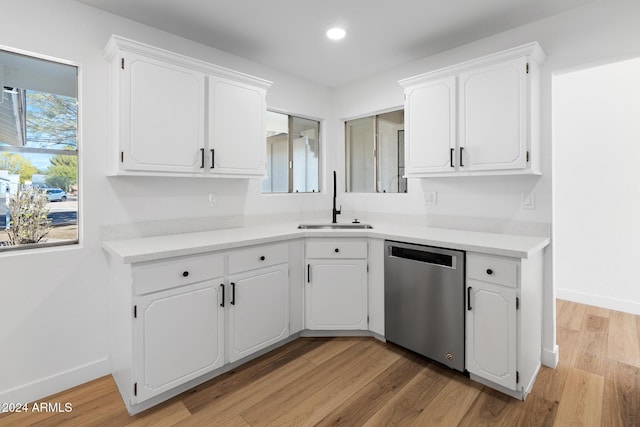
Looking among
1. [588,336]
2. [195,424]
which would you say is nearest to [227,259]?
[195,424]

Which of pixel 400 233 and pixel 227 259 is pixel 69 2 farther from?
pixel 400 233

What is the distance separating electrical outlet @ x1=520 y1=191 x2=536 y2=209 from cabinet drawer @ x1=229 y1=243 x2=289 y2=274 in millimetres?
1824

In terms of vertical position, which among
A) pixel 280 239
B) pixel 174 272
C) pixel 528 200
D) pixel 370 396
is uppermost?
pixel 528 200

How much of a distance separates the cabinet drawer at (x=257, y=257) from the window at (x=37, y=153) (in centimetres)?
108

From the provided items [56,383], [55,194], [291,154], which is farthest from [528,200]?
[56,383]

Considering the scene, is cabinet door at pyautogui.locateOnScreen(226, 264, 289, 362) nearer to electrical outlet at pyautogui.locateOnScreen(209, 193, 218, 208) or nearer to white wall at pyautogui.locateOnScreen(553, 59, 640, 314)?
electrical outlet at pyautogui.locateOnScreen(209, 193, 218, 208)

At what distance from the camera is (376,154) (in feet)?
12.0

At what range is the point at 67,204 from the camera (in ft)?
7.22

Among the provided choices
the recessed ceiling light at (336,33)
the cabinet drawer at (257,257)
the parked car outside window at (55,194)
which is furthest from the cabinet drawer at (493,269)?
the parked car outside window at (55,194)

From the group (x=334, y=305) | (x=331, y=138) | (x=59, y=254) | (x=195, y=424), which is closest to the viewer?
(x=195, y=424)

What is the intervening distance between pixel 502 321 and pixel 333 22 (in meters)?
2.36

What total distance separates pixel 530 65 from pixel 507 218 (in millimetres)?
1090

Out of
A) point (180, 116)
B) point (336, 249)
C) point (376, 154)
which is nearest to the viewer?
point (180, 116)

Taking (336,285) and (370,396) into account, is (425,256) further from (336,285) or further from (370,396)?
(370,396)
